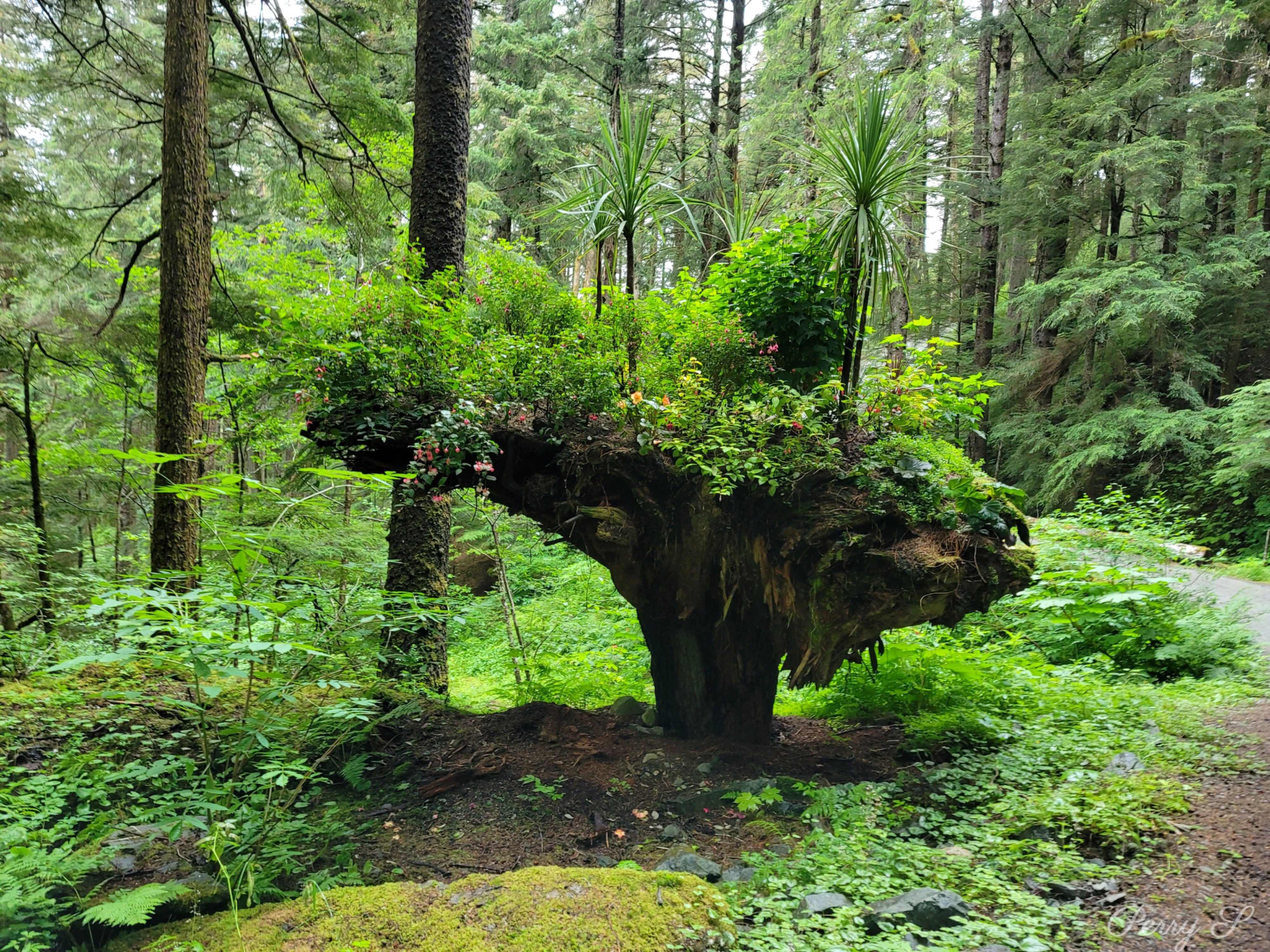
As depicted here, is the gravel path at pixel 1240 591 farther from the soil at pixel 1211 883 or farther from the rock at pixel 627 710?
the rock at pixel 627 710

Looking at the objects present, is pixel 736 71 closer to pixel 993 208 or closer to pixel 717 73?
pixel 717 73

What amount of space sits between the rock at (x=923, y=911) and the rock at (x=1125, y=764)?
1.45 m

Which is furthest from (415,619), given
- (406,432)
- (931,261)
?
(931,261)

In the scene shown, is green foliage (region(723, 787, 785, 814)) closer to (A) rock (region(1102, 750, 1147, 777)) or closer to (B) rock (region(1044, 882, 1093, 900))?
(B) rock (region(1044, 882, 1093, 900))

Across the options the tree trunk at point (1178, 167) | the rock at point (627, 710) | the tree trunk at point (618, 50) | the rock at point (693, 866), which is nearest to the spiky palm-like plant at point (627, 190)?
the rock at point (627, 710)

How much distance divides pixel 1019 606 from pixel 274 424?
7964mm

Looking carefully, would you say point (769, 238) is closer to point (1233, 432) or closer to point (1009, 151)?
point (1233, 432)

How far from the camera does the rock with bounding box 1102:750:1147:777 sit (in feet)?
10.6

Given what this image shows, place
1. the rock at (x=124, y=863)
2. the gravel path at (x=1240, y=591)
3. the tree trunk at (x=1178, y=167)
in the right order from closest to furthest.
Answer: the rock at (x=124, y=863) → the gravel path at (x=1240, y=591) → the tree trunk at (x=1178, y=167)

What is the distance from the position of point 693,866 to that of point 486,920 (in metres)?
1.08

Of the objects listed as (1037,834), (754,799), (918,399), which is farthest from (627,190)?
(1037,834)

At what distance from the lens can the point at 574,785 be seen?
13.0ft

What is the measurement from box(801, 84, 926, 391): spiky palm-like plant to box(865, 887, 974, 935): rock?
2.95m

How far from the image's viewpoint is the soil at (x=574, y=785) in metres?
3.36
